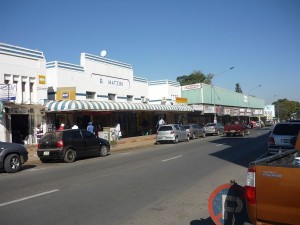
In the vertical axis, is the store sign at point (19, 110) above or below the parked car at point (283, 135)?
above

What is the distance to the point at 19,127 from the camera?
23641 millimetres

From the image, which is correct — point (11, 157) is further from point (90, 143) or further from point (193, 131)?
point (193, 131)

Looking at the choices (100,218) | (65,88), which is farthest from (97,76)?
(100,218)

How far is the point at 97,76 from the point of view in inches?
1266

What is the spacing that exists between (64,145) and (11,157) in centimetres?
327

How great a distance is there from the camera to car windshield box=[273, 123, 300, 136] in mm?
14741

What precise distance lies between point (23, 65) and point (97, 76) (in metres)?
9.01

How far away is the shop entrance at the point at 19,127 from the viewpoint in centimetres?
2312

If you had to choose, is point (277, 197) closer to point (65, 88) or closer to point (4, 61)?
point (4, 61)

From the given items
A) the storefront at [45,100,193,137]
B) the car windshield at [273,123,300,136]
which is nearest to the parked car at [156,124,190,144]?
the storefront at [45,100,193,137]

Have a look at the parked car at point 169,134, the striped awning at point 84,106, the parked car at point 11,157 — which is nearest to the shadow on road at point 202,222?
the parked car at point 11,157

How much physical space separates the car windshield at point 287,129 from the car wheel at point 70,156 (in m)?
9.51

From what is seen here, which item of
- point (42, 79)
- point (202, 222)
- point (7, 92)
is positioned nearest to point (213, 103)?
point (42, 79)

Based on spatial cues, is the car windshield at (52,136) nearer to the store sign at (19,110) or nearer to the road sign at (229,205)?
the store sign at (19,110)
